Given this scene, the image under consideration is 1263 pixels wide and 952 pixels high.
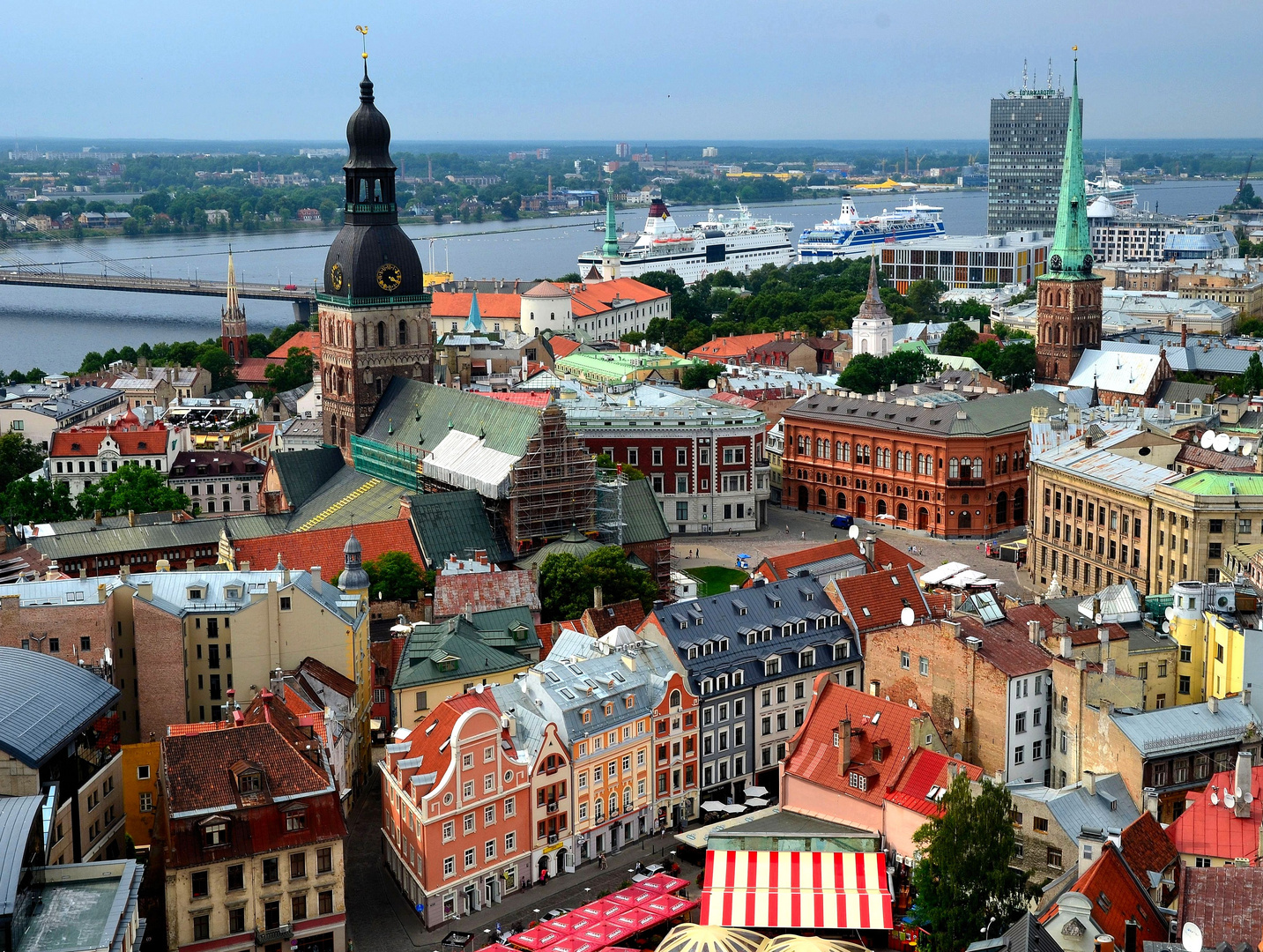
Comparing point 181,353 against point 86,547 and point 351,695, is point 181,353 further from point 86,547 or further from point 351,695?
point 351,695

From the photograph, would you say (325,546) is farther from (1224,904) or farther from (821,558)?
(1224,904)

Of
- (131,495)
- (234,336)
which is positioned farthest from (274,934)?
(234,336)

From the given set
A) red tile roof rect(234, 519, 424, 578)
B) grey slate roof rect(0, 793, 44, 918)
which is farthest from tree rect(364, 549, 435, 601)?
grey slate roof rect(0, 793, 44, 918)

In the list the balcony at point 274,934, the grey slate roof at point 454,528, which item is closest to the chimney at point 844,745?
the balcony at point 274,934

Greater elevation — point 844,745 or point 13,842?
point 13,842

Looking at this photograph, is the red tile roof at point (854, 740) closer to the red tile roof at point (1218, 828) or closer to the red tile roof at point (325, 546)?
the red tile roof at point (1218, 828)

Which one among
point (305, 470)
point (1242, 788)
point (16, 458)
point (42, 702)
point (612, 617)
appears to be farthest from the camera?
point (16, 458)

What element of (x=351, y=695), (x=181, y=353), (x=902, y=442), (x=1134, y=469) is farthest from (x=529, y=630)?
(x=181, y=353)
